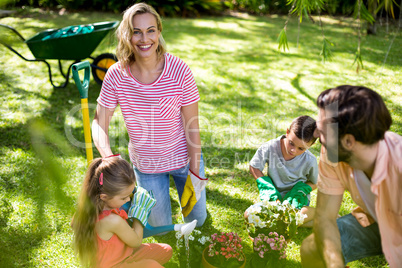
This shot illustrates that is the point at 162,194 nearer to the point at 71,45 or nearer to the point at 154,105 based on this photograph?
the point at 154,105

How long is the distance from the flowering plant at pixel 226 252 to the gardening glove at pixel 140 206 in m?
0.40

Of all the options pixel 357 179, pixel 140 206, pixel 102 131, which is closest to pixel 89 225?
pixel 140 206

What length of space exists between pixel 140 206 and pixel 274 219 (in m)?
0.78

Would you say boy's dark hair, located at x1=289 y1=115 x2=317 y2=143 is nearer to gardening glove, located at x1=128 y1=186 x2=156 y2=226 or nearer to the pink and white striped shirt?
the pink and white striped shirt

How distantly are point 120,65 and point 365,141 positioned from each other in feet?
4.74

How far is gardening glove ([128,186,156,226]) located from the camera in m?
1.80

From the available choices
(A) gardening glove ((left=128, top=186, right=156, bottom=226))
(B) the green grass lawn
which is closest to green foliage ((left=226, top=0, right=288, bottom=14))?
(B) the green grass lawn

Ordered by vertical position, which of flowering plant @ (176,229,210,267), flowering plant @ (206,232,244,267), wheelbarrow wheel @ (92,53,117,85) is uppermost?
wheelbarrow wheel @ (92,53,117,85)

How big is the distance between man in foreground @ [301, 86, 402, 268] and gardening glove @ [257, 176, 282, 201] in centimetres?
62

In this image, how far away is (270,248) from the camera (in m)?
1.91

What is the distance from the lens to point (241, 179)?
2943 mm

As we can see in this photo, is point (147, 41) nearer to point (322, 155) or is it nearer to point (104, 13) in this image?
point (322, 155)

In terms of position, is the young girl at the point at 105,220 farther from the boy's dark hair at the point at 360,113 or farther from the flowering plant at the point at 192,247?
the boy's dark hair at the point at 360,113

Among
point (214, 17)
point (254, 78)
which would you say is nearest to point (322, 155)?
point (254, 78)
